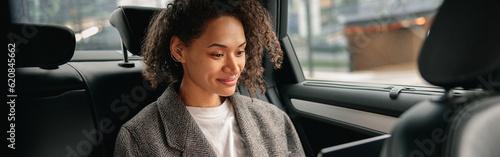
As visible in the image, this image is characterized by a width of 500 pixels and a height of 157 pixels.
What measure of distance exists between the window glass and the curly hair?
0.15m

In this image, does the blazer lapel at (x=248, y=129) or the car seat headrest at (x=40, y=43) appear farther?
the blazer lapel at (x=248, y=129)

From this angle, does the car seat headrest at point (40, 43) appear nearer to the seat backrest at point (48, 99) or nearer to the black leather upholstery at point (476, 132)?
the seat backrest at point (48, 99)

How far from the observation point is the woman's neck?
3.96 feet

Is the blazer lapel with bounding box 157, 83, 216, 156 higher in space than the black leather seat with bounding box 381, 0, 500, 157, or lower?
lower

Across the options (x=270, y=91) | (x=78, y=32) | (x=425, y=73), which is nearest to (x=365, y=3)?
(x=270, y=91)

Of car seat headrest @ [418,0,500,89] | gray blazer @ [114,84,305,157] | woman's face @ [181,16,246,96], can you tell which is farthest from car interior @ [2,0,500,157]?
woman's face @ [181,16,246,96]

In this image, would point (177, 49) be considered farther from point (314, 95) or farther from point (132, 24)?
point (314, 95)

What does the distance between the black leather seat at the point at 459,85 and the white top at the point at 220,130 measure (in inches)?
26.0

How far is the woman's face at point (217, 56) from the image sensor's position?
1.10m

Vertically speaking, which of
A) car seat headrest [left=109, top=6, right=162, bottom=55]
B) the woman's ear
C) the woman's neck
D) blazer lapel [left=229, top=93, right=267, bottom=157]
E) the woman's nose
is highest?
car seat headrest [left=109, top=6, right=162, bottom=55]

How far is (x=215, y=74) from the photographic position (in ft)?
3.61

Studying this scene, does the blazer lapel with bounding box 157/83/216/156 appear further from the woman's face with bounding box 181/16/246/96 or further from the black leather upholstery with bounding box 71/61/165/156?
the black leather upholstery with bounding box 71/61/165/156

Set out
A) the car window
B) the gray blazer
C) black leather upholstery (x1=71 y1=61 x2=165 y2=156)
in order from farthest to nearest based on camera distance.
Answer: the car window
black leather upholstery (x1=71 y1=61 x2=165 y2=156)
the gray blazer

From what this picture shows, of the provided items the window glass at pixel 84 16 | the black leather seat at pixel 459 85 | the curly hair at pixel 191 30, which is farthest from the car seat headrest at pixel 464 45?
the window glass at pixel 84 16
